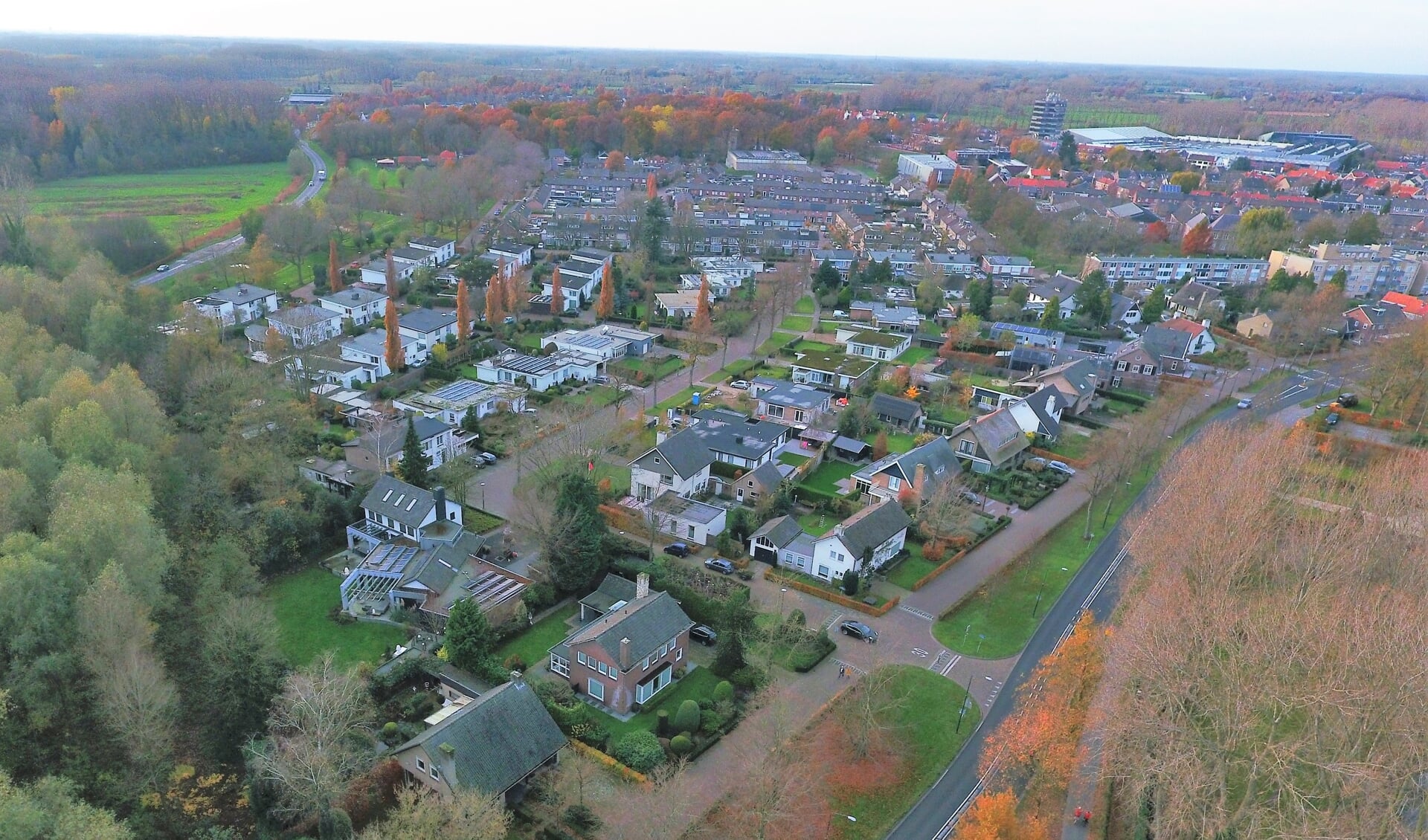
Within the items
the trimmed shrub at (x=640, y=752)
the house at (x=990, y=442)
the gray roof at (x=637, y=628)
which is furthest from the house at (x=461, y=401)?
the house at (x=990, y=442)

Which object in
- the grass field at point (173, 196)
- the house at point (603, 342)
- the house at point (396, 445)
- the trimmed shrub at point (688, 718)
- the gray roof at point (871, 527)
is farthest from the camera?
the grass field at point (173, 196)

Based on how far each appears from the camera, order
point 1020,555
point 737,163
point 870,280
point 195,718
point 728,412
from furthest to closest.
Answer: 1. point 737,163
2. point 870,280
3. point 728,412
4. point 1020,555
5. point 195,718

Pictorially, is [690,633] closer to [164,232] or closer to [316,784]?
[316,784]

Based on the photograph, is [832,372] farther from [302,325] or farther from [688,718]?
[302,325]

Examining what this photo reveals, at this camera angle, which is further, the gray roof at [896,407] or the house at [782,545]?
the gray roof at [896,407]

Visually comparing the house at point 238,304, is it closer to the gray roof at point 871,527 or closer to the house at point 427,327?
the house at point 427,327

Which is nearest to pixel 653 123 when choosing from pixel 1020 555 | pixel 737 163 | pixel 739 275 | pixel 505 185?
pixel 737 163
